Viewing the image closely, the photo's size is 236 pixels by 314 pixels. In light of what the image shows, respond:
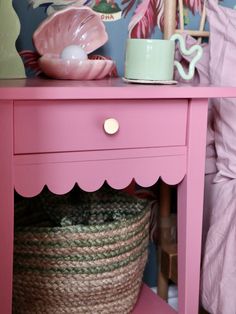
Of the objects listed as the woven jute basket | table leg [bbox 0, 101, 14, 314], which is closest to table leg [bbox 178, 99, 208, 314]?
the woven jute basket

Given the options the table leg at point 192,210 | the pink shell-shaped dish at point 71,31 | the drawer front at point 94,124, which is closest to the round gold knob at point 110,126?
the drawer front at point 94,124

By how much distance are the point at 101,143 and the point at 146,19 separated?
0.58 m

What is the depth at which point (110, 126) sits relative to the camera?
105 cm

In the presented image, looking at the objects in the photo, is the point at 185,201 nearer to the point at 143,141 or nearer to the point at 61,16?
the point at 143,141

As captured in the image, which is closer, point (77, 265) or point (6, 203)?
point (6, 203)

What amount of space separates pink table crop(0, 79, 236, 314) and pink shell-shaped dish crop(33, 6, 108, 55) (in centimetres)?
27

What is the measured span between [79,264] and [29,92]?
1.35 feet

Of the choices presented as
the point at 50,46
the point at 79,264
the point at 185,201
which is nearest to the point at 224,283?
the point at 185,201

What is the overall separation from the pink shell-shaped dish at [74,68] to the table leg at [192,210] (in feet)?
0.77

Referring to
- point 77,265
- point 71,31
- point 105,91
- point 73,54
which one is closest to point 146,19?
point 71,31

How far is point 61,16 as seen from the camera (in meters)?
1.33

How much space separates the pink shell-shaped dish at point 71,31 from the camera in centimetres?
132

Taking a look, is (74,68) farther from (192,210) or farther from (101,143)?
(192,210)

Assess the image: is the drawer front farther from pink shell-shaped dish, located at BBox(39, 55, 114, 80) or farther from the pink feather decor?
the pink feather decor
